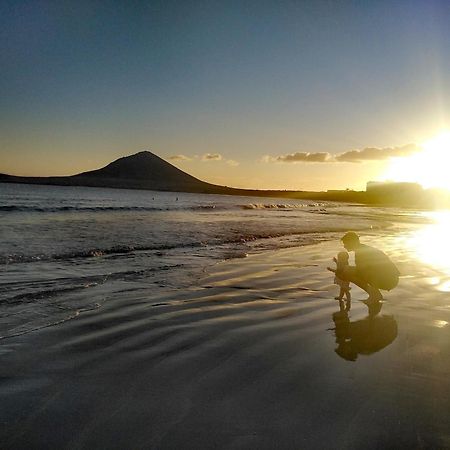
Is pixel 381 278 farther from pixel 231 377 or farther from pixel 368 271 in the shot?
pixel 231 377

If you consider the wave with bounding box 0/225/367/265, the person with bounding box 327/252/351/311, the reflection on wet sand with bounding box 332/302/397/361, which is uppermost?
the person with bounding box 327/252/351/311

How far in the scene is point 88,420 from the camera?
338 cm

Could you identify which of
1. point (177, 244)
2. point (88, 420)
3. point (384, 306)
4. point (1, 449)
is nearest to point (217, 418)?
point (88, 420)

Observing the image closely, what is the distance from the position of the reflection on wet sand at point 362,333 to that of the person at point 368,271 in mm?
640

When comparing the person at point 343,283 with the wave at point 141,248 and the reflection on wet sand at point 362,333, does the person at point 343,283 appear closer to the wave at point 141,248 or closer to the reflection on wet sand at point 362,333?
the reflection on wet sand at point 362,333

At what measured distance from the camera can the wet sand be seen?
3225mm

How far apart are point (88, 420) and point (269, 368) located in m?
2.03

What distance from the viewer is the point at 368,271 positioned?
7785mm

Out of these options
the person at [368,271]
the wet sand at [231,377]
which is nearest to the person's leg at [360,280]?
the person at [368,271]

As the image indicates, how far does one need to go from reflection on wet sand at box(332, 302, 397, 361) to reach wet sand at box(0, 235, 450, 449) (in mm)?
28

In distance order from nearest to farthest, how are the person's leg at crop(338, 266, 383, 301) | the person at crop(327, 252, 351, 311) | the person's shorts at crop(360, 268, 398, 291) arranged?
1. the person at crop(327, 252, 351, 311)
2. the person's leg at crop(338, 266, 383, 301)
3. the person's shorts at crop(360, 268, 398, 291)

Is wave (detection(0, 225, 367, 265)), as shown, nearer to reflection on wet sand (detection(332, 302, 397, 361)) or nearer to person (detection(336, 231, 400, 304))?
person (detection(336, 231, 400, 304))

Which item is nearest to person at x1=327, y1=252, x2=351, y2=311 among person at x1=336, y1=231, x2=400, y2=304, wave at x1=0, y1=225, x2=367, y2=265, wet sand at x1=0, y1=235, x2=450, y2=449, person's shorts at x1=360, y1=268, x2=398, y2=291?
person at x1=336, y1=231, x2=400, y2=304

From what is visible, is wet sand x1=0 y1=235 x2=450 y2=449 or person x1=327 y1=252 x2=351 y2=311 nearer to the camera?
wet sand x1=0 y1=235 x2=450 y2=449
